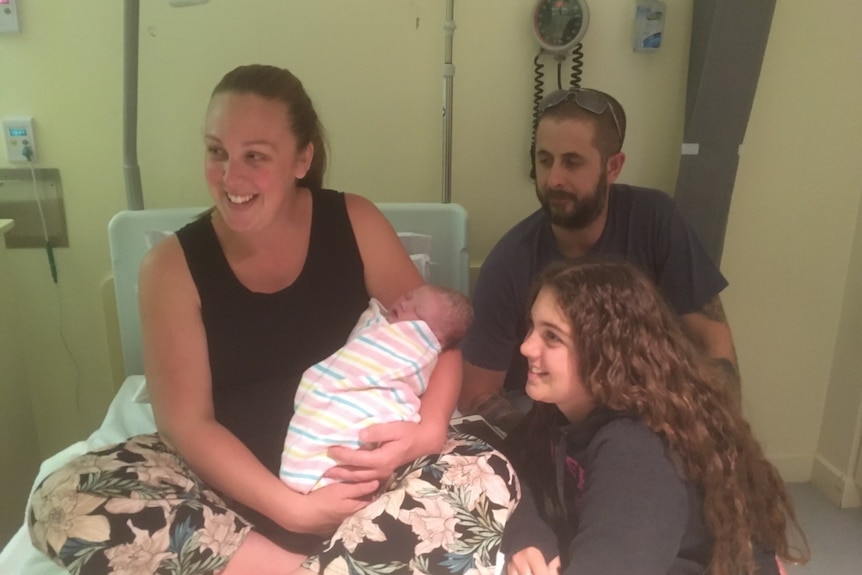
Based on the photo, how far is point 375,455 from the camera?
1.14 meters

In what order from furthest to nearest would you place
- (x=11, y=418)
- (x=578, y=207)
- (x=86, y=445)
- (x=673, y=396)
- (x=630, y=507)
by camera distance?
(x=11, y=418) < (x=578, y=207) < (x=86, y=445) < (x=673, y=396) < (x=630, y=507)

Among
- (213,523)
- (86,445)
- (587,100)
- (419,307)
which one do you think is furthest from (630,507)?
(86,445)

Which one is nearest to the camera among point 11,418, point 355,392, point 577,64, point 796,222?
point 355,392

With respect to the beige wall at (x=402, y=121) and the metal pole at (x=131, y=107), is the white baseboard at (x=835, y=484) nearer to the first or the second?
the beige wall at (x=402, y=121)

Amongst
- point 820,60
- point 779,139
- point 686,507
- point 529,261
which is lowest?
point 686,507

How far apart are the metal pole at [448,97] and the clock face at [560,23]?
23cm

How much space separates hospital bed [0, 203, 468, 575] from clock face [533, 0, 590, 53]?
0.53 metres

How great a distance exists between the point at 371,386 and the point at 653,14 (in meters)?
1.35

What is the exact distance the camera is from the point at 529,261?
1.70 metres

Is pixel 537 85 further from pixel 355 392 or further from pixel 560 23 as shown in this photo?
pixel 355 392

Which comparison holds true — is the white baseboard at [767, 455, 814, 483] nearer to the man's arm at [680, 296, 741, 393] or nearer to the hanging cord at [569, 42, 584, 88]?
the man's arm at [680, 296, 741, 393]

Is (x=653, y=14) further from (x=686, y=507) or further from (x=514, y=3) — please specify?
(x=686, y=507)

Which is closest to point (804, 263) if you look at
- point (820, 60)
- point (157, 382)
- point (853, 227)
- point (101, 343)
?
point (853, 227)

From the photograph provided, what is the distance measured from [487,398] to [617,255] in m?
0.45
